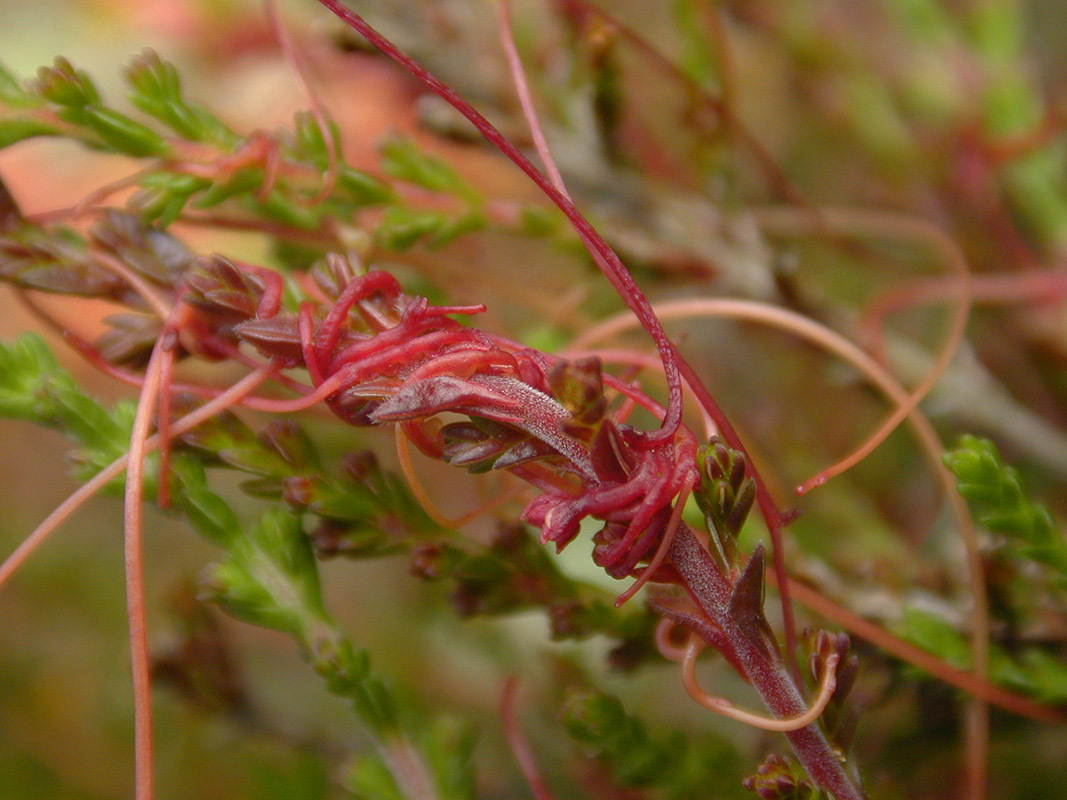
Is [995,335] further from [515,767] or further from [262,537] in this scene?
[262,537]

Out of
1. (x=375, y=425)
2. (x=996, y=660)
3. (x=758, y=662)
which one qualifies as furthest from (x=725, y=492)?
(x=996, y=660)

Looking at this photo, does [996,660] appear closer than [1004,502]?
No

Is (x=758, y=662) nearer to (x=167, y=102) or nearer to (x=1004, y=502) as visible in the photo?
(x=1004, y=502)

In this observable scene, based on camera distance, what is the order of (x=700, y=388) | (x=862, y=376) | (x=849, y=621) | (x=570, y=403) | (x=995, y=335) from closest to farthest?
(x=570, y=403), (x=700, y=388), (x=849, y=621), (x=862, y=376), (x=995, y=335)

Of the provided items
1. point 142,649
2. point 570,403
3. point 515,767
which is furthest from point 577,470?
point 515,767

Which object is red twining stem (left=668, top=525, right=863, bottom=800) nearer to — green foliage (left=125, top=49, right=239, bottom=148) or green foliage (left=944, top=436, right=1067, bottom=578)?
green foliage (left=944, top=436, right=1067, bottom=578)

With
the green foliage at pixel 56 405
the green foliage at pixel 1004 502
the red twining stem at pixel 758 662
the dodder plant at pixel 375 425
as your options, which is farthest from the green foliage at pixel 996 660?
the green foliage at pixel 56 405

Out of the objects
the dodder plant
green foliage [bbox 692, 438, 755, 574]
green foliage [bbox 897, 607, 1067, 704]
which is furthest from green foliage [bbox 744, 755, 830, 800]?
green foliage [bbox 897, 607, 1067, 704]
